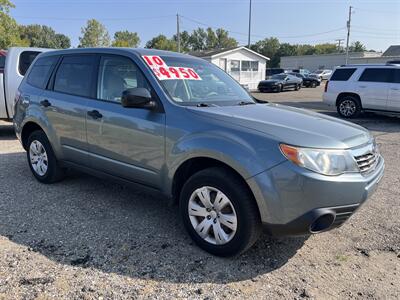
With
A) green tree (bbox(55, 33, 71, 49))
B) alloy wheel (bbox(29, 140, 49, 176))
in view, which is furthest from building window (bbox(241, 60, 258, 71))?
green tree (bbox(55, 33, 71, 49))

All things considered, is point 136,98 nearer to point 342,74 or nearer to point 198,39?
point 342,74

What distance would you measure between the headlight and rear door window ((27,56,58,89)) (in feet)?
11.7

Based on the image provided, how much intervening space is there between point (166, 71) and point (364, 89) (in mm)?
10583

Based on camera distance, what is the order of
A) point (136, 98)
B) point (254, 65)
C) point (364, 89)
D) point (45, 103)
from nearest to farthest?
point (136, 98), point (45, 103), point (364, 89), point (254, 65)

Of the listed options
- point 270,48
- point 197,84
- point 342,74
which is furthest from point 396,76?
point 270,48

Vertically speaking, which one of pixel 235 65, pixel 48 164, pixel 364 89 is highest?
pixel 235 65

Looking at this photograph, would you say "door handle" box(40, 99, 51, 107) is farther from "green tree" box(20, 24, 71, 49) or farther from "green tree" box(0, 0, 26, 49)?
"green tree" box(20, 24, 71, 49)

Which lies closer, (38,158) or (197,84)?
(197,84)

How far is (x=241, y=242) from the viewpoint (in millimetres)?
3182

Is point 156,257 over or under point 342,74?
under

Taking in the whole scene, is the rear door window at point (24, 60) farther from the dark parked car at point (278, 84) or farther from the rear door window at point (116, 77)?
the dark parked car at point (278, 84)

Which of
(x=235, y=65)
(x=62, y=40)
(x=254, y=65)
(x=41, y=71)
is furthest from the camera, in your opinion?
(x=62, y=40)

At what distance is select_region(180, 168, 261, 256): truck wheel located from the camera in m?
3.11

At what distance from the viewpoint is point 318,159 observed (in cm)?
290
